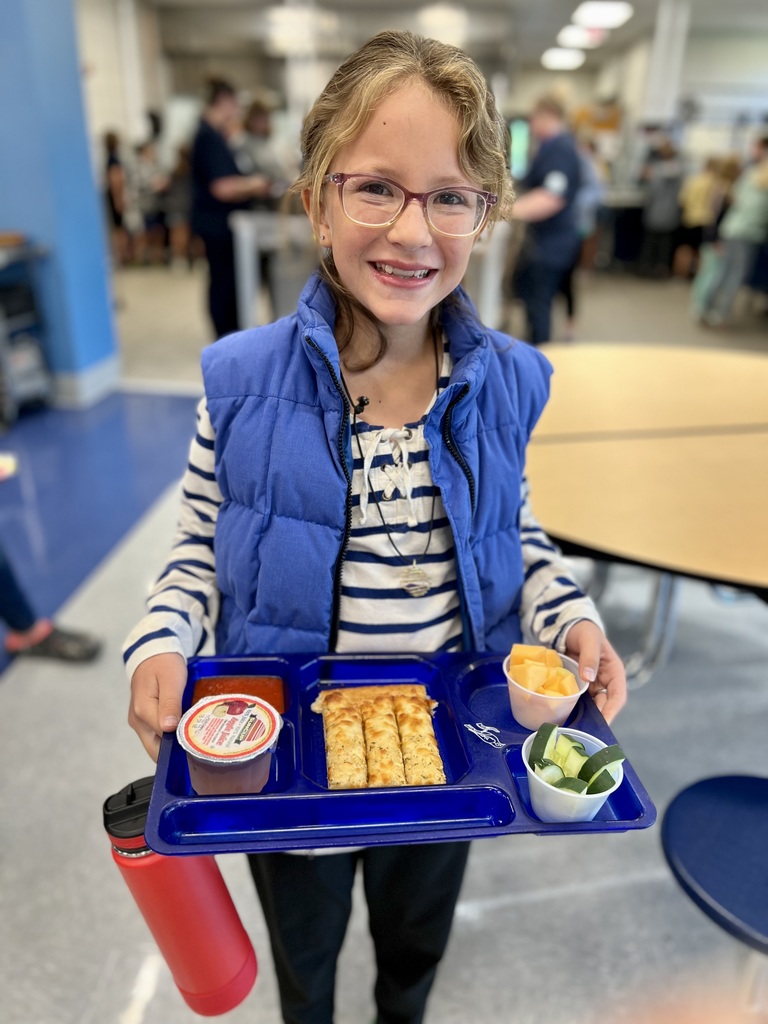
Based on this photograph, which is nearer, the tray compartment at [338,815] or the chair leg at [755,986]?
the tray compartment at [338,815]

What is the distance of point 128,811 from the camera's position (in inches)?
34.7

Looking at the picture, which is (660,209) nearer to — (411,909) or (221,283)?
(221,283)

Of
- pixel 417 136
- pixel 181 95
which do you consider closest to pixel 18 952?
pixel 417 136

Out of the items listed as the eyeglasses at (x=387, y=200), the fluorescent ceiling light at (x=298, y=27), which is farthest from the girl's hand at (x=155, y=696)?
the fluorescent ceiling light at (x=298, y=27)

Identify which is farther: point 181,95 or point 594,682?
point 181,95

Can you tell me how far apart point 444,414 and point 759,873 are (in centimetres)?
95

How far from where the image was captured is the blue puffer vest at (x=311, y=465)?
0.94m

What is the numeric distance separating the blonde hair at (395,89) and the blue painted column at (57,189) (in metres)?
3.66

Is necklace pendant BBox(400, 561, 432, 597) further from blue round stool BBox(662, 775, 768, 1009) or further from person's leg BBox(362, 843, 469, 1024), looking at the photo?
blue round stool BBox(662, 775, 768, 1009)

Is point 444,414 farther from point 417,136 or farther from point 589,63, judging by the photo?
point 589,63

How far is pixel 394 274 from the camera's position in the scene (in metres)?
0.87

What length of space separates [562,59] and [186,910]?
15.7 m

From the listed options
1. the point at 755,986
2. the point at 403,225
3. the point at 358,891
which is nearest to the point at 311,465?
the point at 403,225

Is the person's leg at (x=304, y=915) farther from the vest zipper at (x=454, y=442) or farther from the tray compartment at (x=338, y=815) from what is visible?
the vest zipper at (x=454, y=442)
